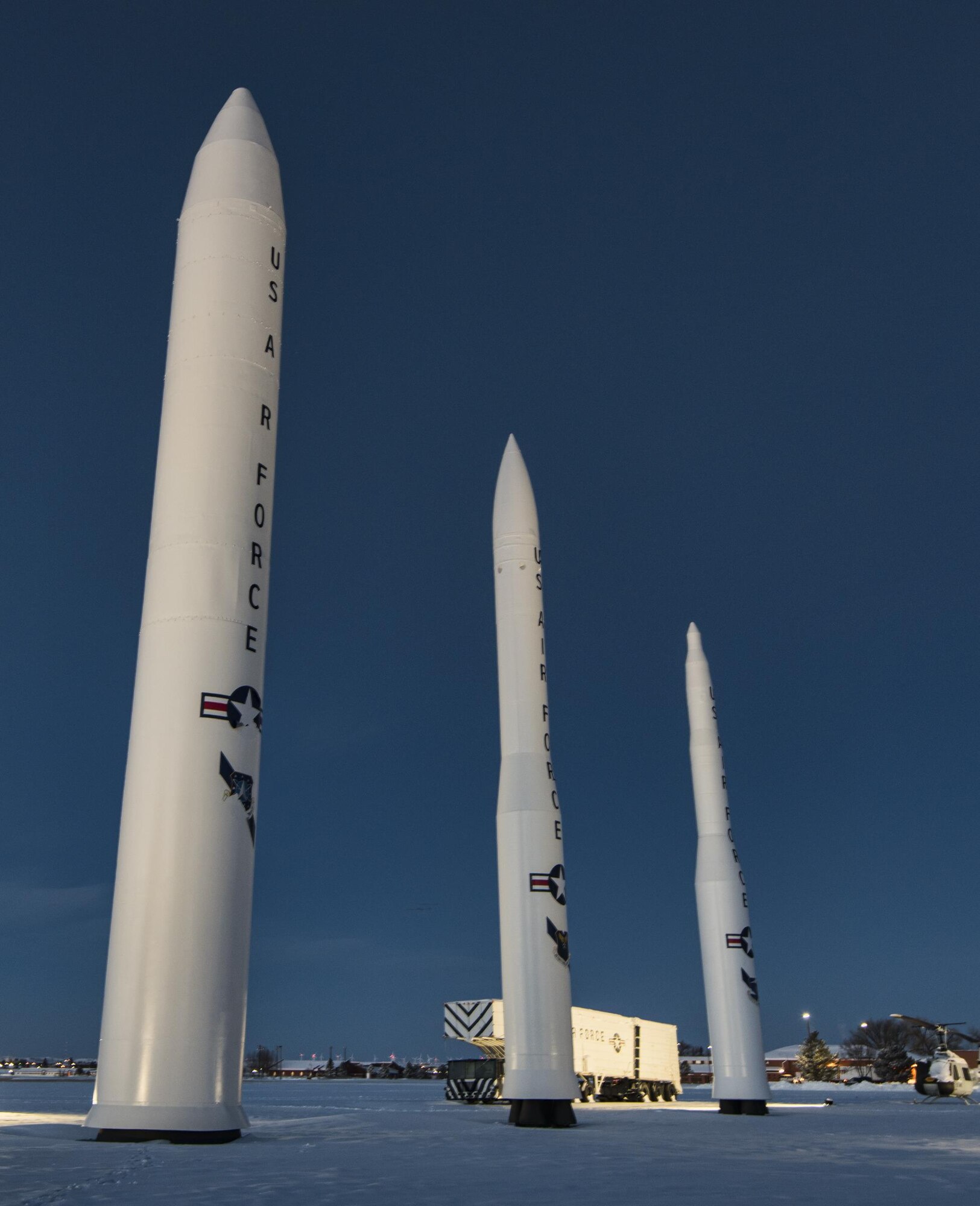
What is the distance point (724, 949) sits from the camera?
89.7 feet

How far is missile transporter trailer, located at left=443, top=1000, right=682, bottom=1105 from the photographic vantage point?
3341cm

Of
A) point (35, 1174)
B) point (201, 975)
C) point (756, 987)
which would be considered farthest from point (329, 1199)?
point (756, 987)

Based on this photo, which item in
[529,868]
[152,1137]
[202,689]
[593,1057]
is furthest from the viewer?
[593,1057]

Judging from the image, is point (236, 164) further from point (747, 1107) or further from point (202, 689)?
point (747, 1107)

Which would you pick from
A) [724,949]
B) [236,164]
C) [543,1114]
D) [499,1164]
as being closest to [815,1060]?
[724,949]

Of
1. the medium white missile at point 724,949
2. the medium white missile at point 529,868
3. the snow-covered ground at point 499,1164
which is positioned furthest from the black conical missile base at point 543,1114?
the medium white missile at point 724,949

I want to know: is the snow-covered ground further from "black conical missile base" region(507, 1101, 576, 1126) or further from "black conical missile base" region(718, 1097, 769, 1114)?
"black conical missile base" region(718, 1097, 769, 1114)

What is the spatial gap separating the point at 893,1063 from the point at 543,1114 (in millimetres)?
75918

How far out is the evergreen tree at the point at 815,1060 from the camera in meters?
70.9

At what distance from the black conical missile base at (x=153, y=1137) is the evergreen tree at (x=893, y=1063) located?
6757 centimetres

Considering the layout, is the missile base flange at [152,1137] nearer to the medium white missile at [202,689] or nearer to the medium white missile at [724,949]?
the medium white missile at [202,689]

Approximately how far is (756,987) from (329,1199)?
22.3 metres

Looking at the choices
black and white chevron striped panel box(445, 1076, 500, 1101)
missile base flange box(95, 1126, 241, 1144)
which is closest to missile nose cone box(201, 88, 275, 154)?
missile base flange box(95, 1126, 241, 1144)

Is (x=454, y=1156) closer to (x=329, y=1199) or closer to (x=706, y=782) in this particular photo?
(x=329, y=1199)
